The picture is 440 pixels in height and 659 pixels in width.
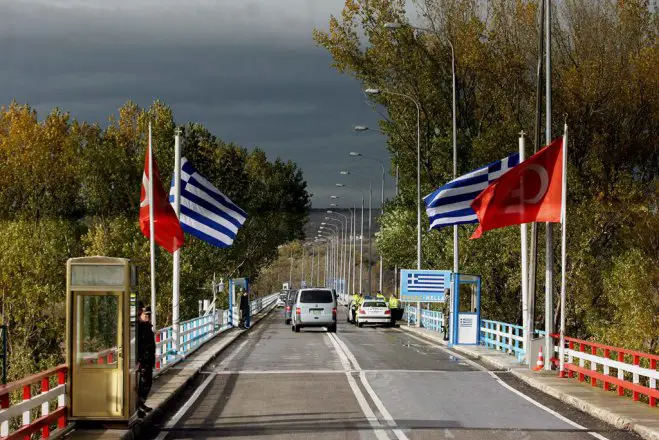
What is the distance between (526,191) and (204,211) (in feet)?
30.8

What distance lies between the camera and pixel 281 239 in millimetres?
83188

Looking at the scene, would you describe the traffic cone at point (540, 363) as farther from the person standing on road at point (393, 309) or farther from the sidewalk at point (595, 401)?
the person standing on road at point (393, 309)

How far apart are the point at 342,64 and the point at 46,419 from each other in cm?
4322

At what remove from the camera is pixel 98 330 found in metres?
14.8

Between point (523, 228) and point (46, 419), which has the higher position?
point (523, 228)

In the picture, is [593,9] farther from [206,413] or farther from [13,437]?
[13,437]

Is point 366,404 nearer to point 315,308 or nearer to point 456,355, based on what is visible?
point 456,355

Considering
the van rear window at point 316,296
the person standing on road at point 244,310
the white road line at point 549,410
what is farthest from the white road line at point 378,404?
the person standing on road at point 244,310

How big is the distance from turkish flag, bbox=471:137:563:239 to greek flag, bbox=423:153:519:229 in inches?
238

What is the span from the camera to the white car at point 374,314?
57.8 m

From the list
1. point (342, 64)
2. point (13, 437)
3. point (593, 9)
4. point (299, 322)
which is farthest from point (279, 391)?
point (342, 64)

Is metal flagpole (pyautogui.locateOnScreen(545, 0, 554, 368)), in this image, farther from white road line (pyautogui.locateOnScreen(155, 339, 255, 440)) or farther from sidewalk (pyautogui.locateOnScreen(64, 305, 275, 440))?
sidewalk (pyautogui.locateOnScreen(64, 305, 275, 440))

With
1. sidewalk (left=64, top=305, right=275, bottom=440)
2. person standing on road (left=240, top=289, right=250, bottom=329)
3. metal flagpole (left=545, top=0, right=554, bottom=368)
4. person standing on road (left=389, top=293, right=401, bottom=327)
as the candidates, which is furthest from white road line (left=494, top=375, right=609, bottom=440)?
person standing on road (left=389, top=293, right=401, bottom=327)

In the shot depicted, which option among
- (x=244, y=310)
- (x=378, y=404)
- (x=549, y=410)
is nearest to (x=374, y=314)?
(x=244, y=310)
